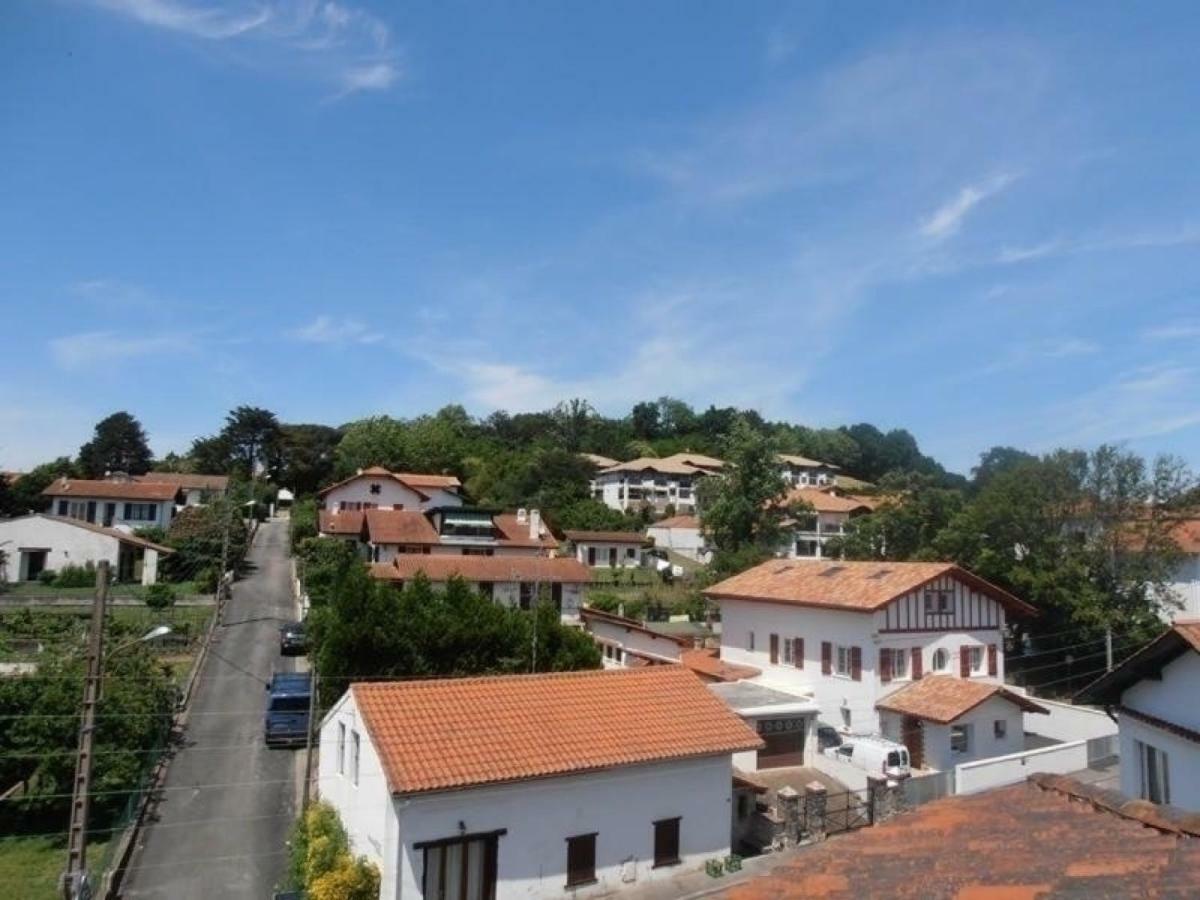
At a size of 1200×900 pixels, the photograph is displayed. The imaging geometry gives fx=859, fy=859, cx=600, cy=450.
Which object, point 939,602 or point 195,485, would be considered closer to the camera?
point 939,602

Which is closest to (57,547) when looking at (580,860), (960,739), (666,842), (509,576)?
(509,576)

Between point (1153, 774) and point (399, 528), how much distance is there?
47.1 m

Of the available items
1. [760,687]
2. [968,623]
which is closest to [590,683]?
[760,687]

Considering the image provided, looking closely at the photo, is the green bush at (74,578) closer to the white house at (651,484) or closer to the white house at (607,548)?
the white house at (607,548)

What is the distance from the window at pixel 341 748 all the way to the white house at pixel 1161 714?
49.6 ft

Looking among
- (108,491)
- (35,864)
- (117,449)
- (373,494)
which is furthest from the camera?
(117,449)

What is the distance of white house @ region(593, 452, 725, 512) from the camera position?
95438 millimetres

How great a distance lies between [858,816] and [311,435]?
83.7m

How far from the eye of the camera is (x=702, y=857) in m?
19.5

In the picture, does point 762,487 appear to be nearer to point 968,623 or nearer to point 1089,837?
point 968,623

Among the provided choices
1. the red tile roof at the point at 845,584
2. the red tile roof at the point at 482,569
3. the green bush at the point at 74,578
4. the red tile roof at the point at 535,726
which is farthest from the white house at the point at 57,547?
the red tile roof at the point at 535,726

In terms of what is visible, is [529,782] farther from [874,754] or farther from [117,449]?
[117,449]

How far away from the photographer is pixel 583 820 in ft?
59.3

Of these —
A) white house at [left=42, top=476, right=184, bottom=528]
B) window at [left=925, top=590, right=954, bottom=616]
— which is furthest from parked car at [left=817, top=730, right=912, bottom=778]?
white house at [left=42, top=476, right=184, bottom=528]
